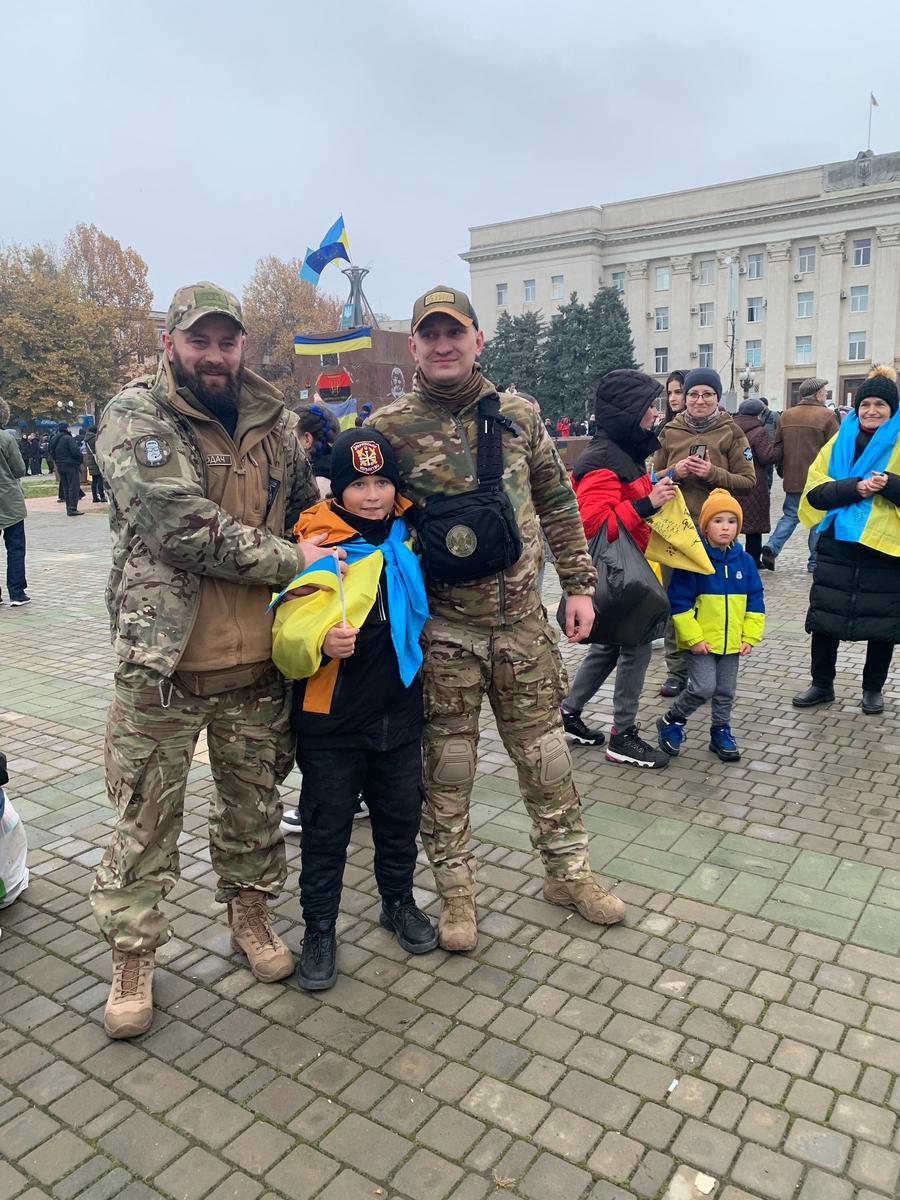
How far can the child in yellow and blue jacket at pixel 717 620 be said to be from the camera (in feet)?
15.9

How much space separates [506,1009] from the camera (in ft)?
9.50

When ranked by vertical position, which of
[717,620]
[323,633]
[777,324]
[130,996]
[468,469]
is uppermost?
[777,324]

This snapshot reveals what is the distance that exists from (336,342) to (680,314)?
60047mm

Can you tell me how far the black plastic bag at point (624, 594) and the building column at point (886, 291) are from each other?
64.1 m

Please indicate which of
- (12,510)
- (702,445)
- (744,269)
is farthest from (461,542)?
(744,269)

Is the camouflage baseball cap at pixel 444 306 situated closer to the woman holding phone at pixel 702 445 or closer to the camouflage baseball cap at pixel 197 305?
the camouflage baseball cap at pixel 197 305

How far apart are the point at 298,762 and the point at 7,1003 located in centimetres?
125

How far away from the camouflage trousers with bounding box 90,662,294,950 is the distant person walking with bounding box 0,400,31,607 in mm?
7266

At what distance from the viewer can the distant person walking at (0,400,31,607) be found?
30.9 ft

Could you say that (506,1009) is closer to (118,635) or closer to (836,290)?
(118,635)

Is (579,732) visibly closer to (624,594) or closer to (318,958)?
(624,594)

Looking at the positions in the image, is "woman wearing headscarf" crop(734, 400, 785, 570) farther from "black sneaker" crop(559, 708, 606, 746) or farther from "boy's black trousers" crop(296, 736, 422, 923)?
"boy's black trousers" crop(296, 736, 422, 923)

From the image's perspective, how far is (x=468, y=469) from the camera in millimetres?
3156

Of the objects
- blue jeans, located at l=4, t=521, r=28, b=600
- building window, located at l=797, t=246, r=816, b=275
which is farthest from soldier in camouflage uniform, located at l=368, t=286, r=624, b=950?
building window, located at l=797, t=246, r=816, b=275
